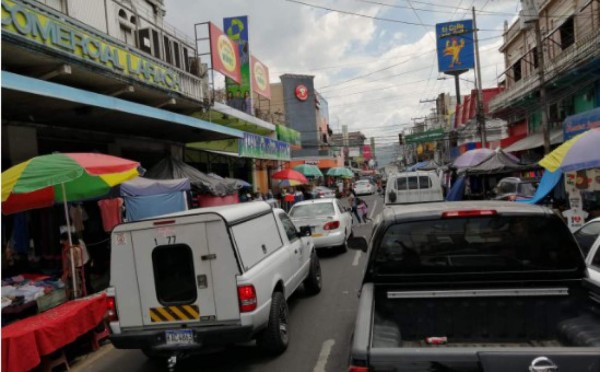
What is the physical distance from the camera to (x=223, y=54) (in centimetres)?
2017

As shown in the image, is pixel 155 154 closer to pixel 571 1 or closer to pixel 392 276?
pixel 392 276

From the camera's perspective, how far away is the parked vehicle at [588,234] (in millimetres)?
5949

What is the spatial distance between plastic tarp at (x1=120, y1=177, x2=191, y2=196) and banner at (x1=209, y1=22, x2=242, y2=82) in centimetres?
855

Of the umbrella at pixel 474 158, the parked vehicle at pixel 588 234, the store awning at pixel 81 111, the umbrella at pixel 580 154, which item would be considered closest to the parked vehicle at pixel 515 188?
the umbrella at pixel 474 158

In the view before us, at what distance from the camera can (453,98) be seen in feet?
233

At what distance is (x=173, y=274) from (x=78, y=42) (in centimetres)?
743

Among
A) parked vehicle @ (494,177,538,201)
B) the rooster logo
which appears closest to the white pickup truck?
parked vehicle @ (494,177,538,201)

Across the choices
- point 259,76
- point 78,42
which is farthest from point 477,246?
point 259,76

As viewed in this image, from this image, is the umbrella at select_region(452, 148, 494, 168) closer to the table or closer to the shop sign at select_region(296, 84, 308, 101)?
the table

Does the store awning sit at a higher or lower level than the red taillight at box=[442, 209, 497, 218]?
higher

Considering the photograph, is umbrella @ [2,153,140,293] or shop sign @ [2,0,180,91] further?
shop sign @ [2,0,180,91]

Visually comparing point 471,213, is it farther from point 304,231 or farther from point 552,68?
point 552,68

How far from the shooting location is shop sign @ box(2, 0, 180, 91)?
8.57 meters

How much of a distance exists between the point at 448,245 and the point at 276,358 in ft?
8.94
